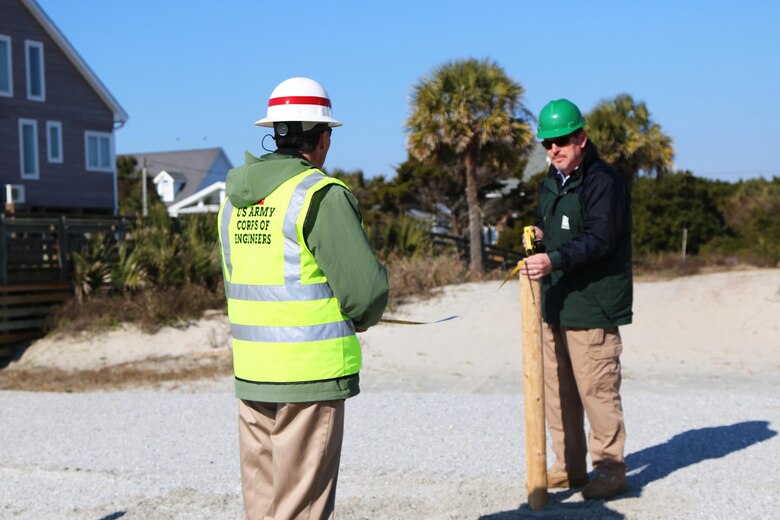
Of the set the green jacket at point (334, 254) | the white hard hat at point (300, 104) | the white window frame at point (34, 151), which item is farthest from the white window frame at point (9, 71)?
the green jacket at point (334, 254)

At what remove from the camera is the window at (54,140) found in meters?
30.6

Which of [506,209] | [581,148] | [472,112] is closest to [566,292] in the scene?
[581,148]

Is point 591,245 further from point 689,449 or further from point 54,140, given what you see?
point 54,140

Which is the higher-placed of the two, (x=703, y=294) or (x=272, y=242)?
(x=272, y=242)

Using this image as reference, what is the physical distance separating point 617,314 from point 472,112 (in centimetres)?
1990

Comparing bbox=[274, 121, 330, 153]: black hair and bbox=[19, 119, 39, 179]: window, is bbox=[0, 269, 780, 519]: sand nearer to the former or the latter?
bbox=[274, 121, 330, 153]: black hair

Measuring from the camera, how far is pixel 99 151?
1283 inches

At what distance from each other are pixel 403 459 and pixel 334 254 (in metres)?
3.79

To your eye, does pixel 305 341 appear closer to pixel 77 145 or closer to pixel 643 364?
pixel 643 364

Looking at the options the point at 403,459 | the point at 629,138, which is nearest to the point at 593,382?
the point at 403,459

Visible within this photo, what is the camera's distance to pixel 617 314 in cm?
515

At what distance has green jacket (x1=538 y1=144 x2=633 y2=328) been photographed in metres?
5.02

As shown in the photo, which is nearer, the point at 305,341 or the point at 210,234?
the point at 305,341

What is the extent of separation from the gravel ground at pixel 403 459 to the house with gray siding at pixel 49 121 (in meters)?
21.5
